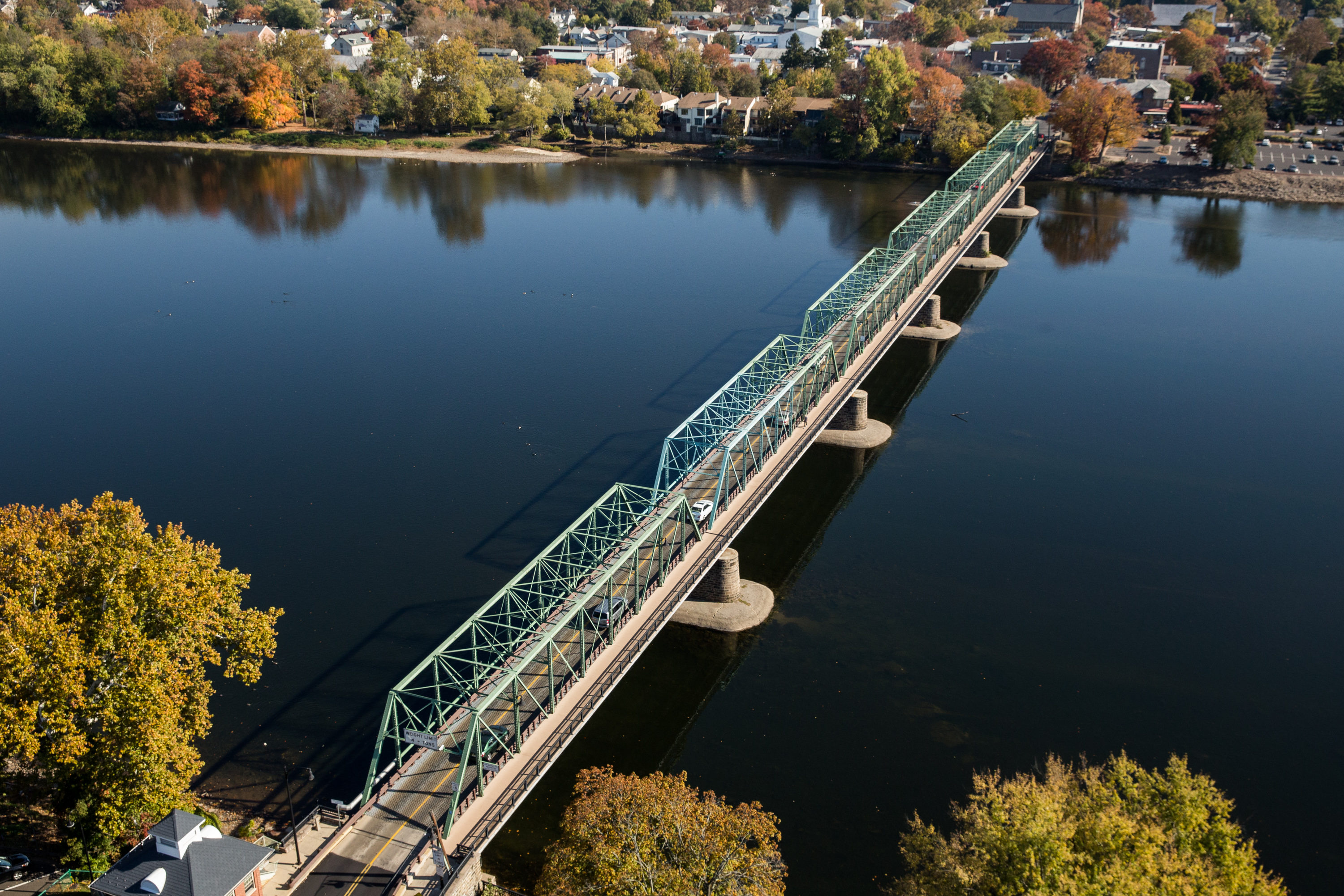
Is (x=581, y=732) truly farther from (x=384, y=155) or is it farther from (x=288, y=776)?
(x=384, y=155)

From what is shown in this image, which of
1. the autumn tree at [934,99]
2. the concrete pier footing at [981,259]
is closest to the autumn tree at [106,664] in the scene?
the concrete pier footing at [981,259]

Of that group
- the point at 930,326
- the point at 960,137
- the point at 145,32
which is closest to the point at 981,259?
the point at 930,326

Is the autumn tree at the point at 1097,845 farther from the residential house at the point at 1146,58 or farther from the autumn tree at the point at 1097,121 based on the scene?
the residential house at the point at 1146,58

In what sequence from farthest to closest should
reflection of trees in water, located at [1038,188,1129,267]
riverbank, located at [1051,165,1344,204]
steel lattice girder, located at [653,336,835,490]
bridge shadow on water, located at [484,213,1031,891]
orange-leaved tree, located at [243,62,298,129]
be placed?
orange-leaved tree, located at [243,62,298,129]
riverbank, located at [1051,165,1344,204]
reflection of trees in water, located at [1038,188,1129,267]
steel lattice girder, located at [653,336,835,490]
bridge shadow on water, located at [484,213,1031,891]

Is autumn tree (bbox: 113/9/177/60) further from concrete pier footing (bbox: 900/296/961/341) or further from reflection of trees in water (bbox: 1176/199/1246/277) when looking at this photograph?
reflection of trees in water (bbox: 1176/199/1246/277)

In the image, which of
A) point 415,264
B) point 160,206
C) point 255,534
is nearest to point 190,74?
point 160,206

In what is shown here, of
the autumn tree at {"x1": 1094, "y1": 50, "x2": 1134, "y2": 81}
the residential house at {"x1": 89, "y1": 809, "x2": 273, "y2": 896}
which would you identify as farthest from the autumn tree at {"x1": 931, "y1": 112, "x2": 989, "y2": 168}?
the residential house at {"x1": 89, "y1": 809, "x2": 273, "y2": 896}
